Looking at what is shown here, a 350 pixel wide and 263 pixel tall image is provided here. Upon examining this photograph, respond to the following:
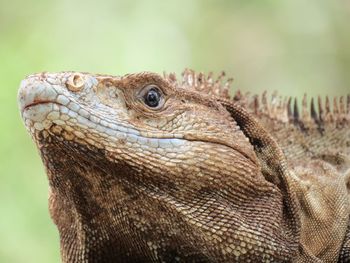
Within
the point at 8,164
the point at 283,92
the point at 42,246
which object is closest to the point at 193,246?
the point at 42,246

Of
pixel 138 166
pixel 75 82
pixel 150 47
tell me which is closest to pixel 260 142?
pixel 138 166

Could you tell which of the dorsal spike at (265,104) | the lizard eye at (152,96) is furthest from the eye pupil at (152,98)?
the dorsal spike at (265,104)

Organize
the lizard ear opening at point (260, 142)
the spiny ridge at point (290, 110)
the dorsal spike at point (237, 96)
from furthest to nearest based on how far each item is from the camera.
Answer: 1. the spiny ridge at point (290, 110)
2. the dorsal spike at point (237, 96)
3. the lizard ear opening at point (260, 142)

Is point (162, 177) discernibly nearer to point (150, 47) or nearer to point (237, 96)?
point (237, 96)

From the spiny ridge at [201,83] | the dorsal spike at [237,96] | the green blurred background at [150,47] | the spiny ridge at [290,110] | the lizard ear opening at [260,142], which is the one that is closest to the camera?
the lizard ear opening at [260,142]

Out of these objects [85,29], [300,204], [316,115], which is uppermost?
[85,29]

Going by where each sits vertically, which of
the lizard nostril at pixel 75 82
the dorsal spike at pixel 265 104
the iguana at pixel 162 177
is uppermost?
the dorsal spike at pixel 265 104

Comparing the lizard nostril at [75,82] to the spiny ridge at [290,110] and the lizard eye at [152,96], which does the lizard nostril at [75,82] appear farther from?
the spiny ridge at [290,110]

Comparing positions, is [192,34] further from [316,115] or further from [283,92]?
[316,115]

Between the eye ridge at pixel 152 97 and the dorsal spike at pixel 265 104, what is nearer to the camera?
the eye ridge at pixel 152 97
